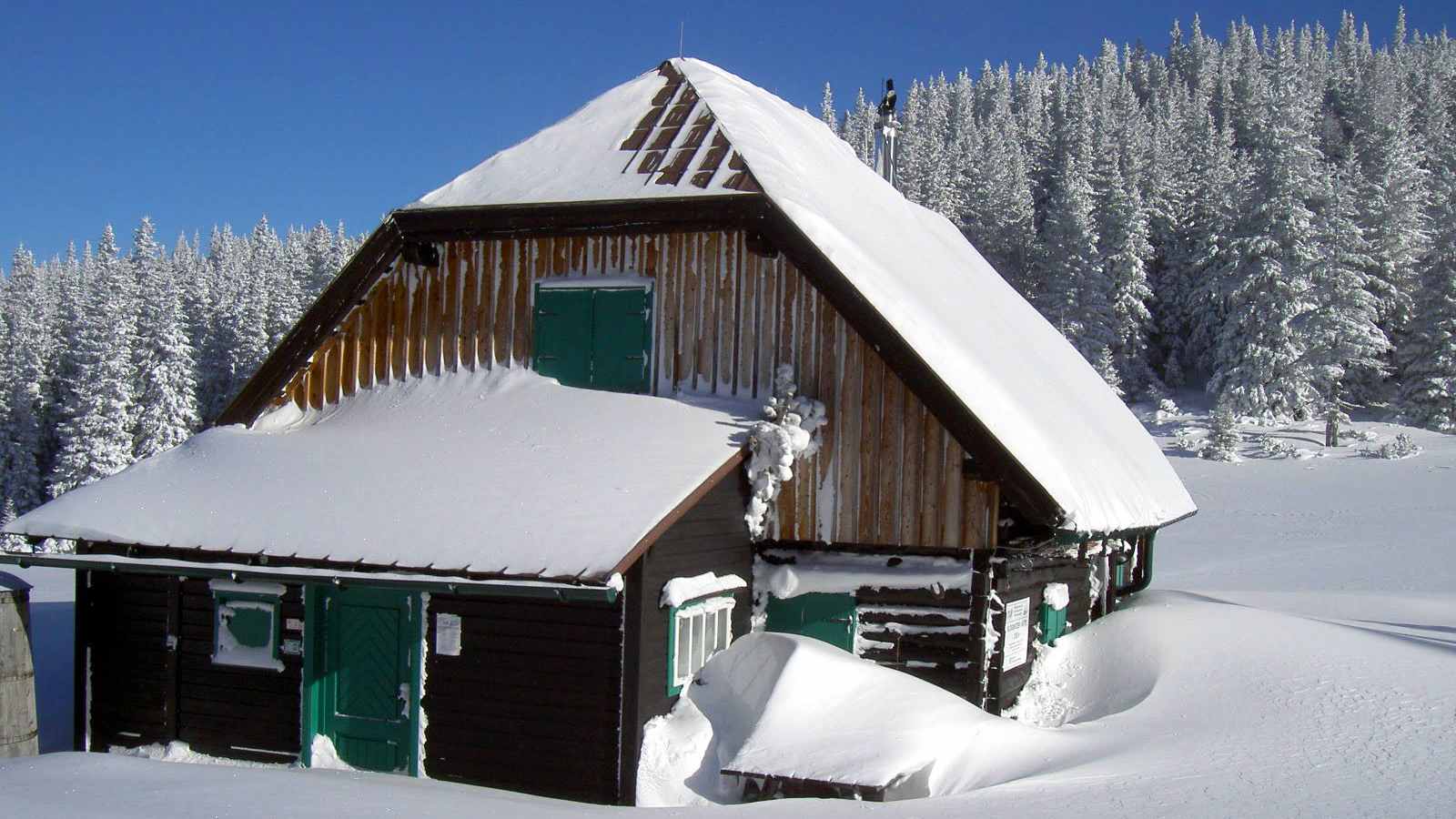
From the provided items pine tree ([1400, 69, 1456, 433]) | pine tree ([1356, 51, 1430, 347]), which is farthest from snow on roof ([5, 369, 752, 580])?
pine tree ([1356, 51, 1430, 347])

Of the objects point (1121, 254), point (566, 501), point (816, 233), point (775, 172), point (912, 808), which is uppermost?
point (1121, 254)

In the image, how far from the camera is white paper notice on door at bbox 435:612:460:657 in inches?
422

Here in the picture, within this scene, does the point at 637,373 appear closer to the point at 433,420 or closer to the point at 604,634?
the point at 433,420

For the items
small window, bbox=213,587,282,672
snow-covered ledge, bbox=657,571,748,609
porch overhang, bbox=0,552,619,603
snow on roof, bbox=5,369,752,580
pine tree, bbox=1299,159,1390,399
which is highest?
pine tree, bbox=1299,159,1390,399

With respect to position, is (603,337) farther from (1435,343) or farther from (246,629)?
(1435,343)

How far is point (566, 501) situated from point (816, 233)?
388cm

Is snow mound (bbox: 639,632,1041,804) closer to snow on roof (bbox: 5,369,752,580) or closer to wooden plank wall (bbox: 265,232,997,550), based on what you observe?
wooden plank wall (bbox: 265,232,997,550)

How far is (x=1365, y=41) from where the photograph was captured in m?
132

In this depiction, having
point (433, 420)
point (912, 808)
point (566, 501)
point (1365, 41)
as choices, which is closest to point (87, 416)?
point (433, 420)

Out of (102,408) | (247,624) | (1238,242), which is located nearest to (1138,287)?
(1238,242)

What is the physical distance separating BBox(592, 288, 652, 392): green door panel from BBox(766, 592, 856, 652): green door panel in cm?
290

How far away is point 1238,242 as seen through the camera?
51938mm

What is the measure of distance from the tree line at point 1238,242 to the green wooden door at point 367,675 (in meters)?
38.5

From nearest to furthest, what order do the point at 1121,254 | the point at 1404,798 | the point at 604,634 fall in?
the point at 1404,798 < the point at 604,634 < the point at 1121,254
